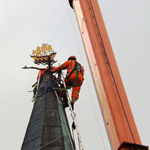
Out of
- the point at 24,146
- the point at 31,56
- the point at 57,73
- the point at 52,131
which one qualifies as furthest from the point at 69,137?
the point at 31,56

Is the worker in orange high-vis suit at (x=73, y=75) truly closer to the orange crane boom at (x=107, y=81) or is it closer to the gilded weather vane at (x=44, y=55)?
the gilded weather vane at (x=44, y=55)

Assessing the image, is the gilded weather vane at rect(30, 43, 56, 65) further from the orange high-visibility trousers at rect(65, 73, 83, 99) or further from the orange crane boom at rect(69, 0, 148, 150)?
the orange crane boom at rect(69, 0, 148, 150)

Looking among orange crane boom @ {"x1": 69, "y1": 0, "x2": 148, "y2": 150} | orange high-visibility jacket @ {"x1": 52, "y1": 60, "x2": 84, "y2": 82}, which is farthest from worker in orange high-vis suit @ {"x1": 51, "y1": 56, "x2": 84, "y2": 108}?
orange crane boom @ {"x1": 69, "y1": 0, "x2": 148, "y2": 150}

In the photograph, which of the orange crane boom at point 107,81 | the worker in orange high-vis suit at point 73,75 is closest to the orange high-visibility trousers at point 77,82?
the worker in orange high-vis suit at point 73,75

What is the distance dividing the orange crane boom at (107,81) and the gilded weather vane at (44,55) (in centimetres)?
699

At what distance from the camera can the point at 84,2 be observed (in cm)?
939

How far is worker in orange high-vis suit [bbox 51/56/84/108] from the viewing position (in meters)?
15.0

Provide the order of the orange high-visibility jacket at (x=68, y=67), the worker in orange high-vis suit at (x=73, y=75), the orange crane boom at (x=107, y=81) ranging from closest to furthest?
the orange crane boom at (x=107, y=81) → the worker in orange high-vis suit at (x=73, y=75) → the orange high-visibility jacket at (x=68, y=67)

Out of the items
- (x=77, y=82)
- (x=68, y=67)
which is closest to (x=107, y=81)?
(x=77, y=82)

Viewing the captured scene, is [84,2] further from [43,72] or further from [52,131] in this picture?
[43,72]

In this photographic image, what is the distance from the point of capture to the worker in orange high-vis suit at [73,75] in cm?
1498

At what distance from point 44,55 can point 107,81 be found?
9259 millimetres

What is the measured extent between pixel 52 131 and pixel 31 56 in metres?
5.45

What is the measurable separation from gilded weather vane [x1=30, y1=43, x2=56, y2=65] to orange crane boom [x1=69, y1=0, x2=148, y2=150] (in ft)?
22.9
